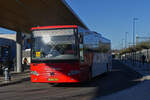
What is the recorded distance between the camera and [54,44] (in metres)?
12.7

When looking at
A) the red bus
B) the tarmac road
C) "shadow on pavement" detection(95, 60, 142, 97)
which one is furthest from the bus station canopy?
"shadow on pavement" detection(95, 60, 142, 97)

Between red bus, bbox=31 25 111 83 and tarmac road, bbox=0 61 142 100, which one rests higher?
red bus, bbox=31 25 111 83

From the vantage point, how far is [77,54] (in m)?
12.5

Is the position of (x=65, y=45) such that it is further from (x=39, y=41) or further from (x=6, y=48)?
(x=6, y=48)

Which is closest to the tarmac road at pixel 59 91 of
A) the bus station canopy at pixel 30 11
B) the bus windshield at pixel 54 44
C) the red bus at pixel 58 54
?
the red bus at pixel 58 54

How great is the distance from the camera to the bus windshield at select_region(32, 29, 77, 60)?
490 inches

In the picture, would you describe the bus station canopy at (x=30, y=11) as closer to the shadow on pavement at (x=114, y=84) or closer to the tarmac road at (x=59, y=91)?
the tarmac road at (x=59, y=91)

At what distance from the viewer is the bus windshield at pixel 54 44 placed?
12453 millimetres

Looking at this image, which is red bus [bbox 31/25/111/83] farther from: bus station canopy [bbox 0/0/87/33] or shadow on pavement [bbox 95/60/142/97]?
bus station canopy [bbox 0/0/87/33]

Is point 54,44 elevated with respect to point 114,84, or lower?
elevated

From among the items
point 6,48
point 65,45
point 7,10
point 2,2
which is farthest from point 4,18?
point 6,48

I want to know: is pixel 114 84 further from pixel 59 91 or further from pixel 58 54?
pixel 58 54

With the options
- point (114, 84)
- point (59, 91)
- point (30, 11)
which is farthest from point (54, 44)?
point (30, 11)

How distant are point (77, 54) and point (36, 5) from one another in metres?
6.80
